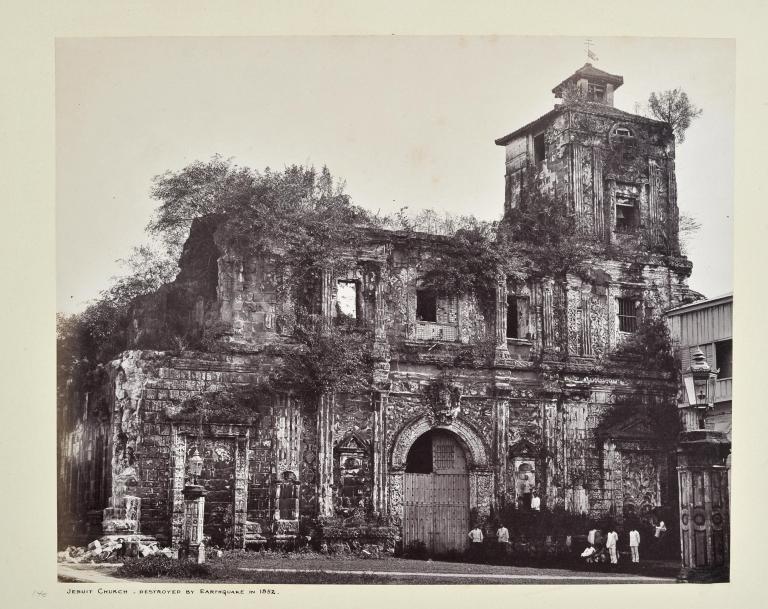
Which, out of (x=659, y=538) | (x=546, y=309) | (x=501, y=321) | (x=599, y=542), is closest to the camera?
(x=659, y=538)

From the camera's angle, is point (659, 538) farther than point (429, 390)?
No

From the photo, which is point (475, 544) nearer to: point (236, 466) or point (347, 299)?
point (236, 466)

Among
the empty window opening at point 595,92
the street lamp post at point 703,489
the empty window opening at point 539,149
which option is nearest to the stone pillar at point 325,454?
the empty window opening at point 539,149

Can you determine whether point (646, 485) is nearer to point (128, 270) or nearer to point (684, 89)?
point (684, 89)

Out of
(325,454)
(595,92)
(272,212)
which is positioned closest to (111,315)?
(272,212)

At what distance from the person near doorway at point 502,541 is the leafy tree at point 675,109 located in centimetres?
579

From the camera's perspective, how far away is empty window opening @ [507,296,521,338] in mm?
18641

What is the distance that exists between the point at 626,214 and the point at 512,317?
2.41 m

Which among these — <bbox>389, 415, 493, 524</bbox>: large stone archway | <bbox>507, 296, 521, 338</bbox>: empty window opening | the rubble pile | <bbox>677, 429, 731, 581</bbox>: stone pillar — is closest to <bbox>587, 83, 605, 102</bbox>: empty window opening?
<bbox>507, 296, 521, 338</bbox>: empty window opening

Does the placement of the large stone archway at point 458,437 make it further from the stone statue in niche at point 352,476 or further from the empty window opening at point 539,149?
the empty window opening at point 539,149

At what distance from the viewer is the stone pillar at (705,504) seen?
609 inches

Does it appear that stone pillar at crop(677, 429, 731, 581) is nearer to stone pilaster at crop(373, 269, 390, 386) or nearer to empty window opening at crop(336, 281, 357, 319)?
stone pilaster at crop(373, 269, 390, 386)

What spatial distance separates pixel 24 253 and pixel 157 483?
141 inches

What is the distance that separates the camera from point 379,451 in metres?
17.9
